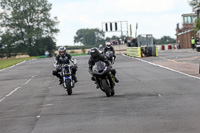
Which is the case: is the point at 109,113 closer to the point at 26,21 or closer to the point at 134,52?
the point at 134,52

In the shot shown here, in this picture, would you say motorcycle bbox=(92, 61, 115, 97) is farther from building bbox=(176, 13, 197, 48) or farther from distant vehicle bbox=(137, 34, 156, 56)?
building bbox=(176, 13, 197, 48)

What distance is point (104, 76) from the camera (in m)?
13.8

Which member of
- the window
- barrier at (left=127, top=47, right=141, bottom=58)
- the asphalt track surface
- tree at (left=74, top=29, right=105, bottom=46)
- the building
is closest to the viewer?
the asphalt track surface

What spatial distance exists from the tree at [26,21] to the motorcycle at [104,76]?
8459 cm

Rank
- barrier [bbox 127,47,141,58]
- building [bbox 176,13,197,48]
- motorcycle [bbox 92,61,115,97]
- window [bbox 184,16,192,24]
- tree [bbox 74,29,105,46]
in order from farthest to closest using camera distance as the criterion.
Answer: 1. tree [bbox 74,29,105,46]
2. window [bbox 184,16,192,24]
3. building [bbox 176,13,197,48]
4. barrier [bbox 127,47,141,58]
5. motorcycle [bbox 92,61,115,97]

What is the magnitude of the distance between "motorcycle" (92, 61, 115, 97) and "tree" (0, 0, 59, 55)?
8459 cm

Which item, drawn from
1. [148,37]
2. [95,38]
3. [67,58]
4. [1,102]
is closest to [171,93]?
[67,58]

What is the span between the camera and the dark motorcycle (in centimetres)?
1534

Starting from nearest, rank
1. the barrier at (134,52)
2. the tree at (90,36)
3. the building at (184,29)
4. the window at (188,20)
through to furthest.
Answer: the barrier at (134,52), the building at (184,29), the window at (188,20), the tree at (90,36)

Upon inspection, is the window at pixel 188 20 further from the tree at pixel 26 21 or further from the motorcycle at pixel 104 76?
the motorcycle at pixel 104 76

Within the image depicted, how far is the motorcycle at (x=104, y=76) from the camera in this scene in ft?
45.0

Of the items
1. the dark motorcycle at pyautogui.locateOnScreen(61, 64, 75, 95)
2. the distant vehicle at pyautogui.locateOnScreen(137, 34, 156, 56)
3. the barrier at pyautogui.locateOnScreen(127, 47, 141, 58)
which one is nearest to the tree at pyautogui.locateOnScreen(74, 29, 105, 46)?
the barrier at pyautogui.locateOnScreen(127, 47, 141, 58)

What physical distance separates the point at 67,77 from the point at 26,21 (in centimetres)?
8626

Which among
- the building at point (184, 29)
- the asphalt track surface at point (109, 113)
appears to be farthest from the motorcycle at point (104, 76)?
the building at point (184, 29)
